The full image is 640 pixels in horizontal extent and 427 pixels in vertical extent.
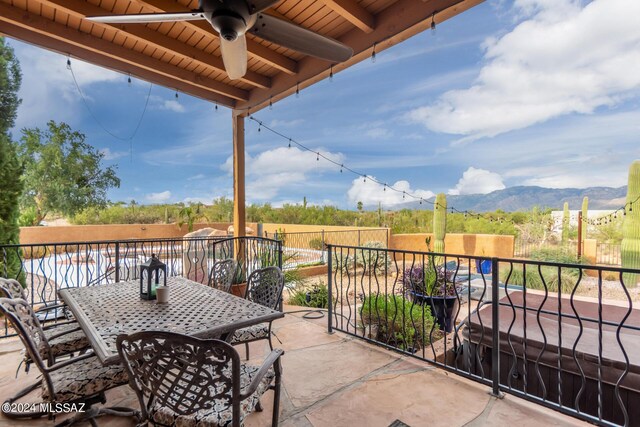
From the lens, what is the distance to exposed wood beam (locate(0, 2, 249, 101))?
2.71m

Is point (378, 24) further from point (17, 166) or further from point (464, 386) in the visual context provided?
point (17, 166)

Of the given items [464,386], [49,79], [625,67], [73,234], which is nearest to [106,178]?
[73,234]

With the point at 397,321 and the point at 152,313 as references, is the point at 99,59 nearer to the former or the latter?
the point at 152,313

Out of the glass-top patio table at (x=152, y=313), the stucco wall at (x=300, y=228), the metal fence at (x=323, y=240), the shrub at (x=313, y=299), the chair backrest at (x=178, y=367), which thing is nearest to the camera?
the chair backrest at (x=178, y=367)

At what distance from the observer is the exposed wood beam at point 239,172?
192 inches

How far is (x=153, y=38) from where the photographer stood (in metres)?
3.04

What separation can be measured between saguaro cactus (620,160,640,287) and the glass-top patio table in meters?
8.90

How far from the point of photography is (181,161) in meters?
24.0

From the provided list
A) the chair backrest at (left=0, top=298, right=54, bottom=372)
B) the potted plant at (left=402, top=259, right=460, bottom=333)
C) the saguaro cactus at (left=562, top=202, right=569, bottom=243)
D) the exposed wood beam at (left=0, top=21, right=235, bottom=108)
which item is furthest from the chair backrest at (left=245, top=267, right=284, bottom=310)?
the saguaro cactus at (left=562, top=202, right=569, bottom=243)

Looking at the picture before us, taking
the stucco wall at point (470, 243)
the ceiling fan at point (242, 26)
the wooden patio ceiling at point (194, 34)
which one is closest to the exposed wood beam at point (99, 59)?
the wooden patio ceiling at point (194, 34)

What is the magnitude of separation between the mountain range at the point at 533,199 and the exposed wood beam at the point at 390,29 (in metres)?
8.09

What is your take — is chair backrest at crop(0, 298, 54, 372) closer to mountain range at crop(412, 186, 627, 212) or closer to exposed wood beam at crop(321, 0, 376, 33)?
exposed wood beam at crop(321, 0, 376, 33)

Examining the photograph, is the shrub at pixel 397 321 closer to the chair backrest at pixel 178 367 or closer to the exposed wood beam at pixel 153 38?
the chair backrest at pixel 178 367

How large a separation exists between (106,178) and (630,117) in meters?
28.1
